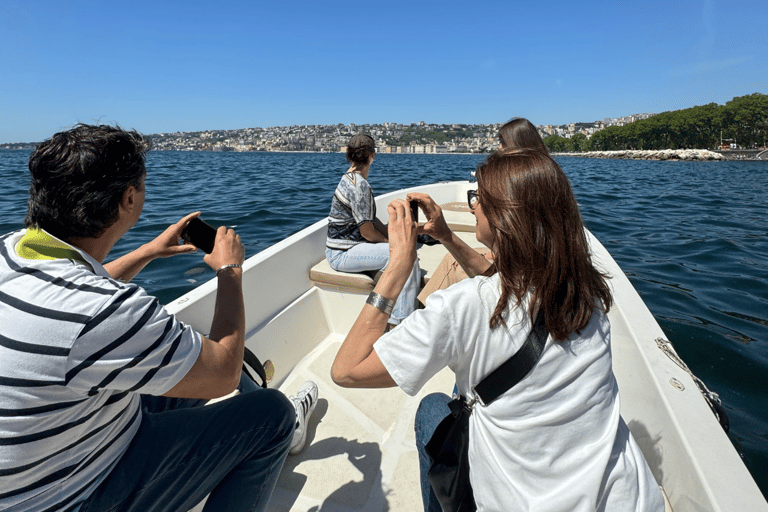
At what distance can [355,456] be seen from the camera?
1.84 m

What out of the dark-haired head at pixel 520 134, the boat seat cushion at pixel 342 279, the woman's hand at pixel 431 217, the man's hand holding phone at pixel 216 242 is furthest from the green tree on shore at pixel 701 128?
the man's hand holding phone at pixel 216 242

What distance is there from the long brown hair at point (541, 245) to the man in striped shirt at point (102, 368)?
0.68m

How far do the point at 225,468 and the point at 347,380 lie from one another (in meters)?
0.49

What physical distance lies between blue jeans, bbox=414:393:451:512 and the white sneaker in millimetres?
737

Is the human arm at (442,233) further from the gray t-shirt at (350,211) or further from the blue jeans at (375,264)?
the gray t-shirt at (350,211)

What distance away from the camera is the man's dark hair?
2.89 ft

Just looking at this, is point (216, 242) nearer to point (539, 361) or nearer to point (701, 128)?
point (539, 361)

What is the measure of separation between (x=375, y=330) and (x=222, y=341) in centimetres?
39

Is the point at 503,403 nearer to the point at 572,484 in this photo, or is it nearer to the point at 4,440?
the point at 572,484

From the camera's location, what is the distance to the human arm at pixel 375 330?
92cm

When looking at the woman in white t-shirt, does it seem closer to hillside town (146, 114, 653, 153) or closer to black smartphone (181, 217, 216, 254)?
black smartphone (181, 217, 216, 254)

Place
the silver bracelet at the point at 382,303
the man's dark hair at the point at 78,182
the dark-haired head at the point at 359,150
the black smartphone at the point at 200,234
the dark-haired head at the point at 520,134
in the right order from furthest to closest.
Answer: the dark-haired head at the point at 359,150 → the dark-haired head at the point at 520,134 → the black smartphone at the point at 200,234 → the silver bracelet at the point at 382,303 → the man's dark hair at the point at 78,182

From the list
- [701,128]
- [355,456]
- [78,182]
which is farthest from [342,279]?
[701,128]

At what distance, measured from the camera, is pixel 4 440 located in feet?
2.44
